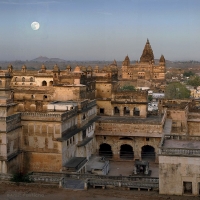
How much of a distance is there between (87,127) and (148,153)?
7.82 metres

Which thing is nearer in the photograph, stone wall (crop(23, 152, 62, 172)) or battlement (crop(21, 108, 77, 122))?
battlement (crop(21, 108, 77, 122))

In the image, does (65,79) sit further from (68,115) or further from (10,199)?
(10,199)

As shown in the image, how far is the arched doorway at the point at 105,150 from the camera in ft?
127

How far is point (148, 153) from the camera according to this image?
1528 inches

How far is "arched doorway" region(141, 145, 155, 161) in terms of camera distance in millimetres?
38050

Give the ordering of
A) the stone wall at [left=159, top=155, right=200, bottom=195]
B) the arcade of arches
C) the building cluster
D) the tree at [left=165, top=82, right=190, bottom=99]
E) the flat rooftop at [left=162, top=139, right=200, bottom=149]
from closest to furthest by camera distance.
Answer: the stone wall at [left=159, top=155, right=200, bottom=195] < the building cluster < the flat rooftop at [left=162, top=139, right=200, bottom=149] < the arcade of arches < the tree at [left=165, top=82, right=190, bottom=99]

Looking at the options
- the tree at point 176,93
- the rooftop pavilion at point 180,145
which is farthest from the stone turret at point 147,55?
the rooftop pavilion at point 180,145

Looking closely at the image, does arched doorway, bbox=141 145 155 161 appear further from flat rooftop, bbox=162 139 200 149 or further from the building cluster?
flat rooftop, bbox=162 139 200 149

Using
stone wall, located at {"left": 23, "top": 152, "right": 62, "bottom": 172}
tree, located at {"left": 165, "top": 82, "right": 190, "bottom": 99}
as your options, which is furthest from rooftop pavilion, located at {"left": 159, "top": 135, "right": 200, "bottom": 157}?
tree, located at {"left": 165, "top": 82, "right": 190, "bottom": 99}

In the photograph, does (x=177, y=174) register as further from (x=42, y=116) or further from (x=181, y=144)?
(x=42, y=116)

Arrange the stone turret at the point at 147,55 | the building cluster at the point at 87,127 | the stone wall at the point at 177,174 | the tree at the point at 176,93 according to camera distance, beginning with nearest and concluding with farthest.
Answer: the stone wall at the point at 177,174 → the building cluster at the point at 87,127 → the tree at the point at 176,93 → the stone turret at the point at 147,55

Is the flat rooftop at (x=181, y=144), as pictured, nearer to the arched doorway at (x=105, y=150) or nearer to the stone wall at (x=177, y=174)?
the stone wall at (x=177, y=174)

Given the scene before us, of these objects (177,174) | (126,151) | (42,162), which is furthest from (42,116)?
(126,151)

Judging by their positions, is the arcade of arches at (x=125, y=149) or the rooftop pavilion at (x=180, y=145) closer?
the rooftop pavilion at (x=180, y=145)
